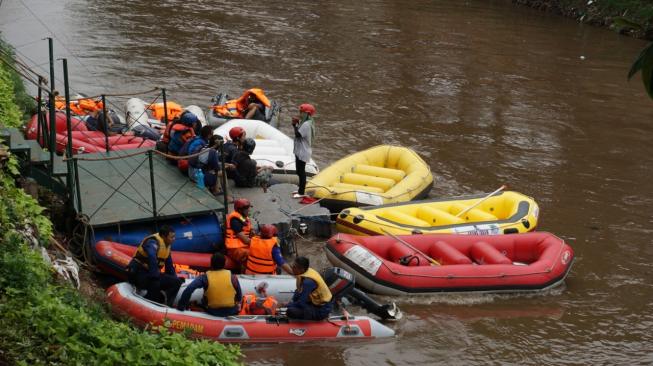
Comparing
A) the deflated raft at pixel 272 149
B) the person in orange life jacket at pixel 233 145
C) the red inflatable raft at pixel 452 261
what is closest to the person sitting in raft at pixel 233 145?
the person in orange life jacket at pixel 233 145

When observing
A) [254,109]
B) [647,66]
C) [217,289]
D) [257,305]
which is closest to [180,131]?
[257,305]

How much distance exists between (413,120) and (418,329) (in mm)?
10435

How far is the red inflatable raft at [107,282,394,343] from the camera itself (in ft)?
29.9

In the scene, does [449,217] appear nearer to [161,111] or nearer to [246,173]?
[246,173]

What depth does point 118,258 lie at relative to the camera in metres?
9.97

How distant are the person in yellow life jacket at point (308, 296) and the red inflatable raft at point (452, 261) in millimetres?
1685

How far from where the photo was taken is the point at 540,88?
79.2 feet

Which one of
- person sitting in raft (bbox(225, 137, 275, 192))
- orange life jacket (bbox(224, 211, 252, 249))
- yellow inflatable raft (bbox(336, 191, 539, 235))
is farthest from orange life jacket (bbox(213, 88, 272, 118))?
orange life jacket (bbox(224, 211, 252, 249))

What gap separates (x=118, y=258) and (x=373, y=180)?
18.2ft

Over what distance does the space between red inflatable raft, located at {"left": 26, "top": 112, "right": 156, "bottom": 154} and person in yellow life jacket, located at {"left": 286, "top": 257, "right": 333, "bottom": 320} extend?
5.10m

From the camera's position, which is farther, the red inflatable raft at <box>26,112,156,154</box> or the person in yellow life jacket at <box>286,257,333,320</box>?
the red inflatable raft at <box>26,112,156,154</box>

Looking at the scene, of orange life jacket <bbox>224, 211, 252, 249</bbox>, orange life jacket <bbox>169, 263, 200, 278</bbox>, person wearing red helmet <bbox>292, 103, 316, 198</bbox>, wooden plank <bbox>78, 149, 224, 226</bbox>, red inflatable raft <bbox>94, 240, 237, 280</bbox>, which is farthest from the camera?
person wearing red helmet <bbox>292, 103, 316, 198</bbox>

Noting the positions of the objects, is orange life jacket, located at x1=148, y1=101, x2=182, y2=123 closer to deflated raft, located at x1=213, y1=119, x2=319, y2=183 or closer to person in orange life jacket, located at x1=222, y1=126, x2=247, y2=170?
deflated raft, located at x1=213, y1=119, x2=319, y2=183

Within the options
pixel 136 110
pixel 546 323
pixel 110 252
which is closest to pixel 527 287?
pixel 546 323
